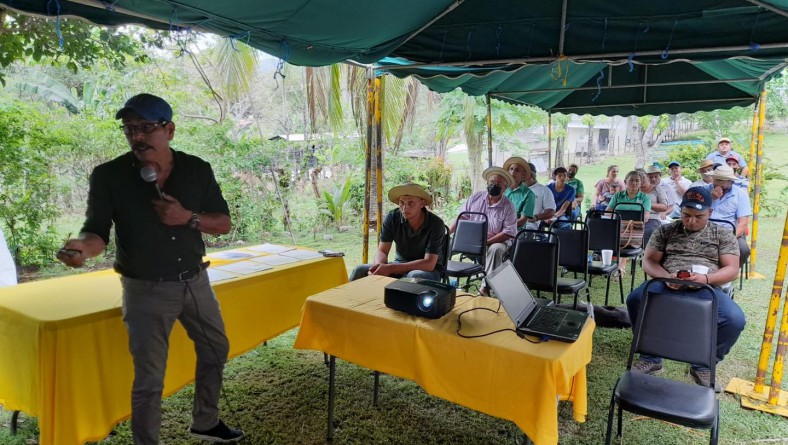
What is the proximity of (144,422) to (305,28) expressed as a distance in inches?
101

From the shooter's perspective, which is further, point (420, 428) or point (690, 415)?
point (420, 428)

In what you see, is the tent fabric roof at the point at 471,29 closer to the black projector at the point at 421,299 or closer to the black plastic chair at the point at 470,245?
the black plastic chair at the point at 470,245

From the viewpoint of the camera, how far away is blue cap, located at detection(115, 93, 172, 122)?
2.14 metres

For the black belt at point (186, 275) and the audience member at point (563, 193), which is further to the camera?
the audience member at point (563, 193)

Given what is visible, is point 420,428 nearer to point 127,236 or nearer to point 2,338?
point 127,236

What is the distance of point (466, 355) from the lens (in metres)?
2.10

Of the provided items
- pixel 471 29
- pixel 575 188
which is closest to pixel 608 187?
pixel 575 188

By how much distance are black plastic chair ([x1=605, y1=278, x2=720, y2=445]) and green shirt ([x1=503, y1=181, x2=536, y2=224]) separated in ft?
11.5

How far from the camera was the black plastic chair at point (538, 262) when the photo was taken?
161 inches

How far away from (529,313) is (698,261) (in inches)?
78.3

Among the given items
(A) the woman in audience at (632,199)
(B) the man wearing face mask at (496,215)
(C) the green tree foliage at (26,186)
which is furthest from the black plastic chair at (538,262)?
(C) the green tree foliage at (26,186)

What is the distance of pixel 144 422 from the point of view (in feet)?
7.28

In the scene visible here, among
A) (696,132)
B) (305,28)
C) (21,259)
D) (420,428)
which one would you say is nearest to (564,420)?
(420,428)

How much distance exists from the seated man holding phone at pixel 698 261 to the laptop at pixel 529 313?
1.29 meters
